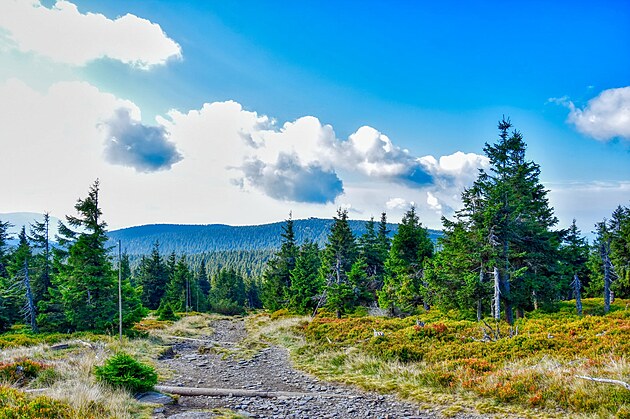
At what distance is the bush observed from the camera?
9.59 metres

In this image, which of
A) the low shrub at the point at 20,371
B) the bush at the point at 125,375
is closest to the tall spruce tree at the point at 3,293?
the low shrub at the point at 20,371

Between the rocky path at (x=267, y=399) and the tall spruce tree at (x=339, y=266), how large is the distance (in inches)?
537

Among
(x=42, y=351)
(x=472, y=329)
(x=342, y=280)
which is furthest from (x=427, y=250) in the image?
(x=42, y=351)

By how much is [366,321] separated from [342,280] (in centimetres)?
987

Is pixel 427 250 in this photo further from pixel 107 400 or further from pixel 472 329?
pixel 107 400

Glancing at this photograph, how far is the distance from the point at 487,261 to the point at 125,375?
2094cm

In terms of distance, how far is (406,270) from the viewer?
109 ft

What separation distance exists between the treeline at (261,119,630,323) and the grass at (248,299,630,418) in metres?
3.78

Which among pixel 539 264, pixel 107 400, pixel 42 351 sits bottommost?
pixel 42 351

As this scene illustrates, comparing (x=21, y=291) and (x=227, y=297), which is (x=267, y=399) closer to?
(x=21, y=291)

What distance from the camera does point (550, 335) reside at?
15.2m

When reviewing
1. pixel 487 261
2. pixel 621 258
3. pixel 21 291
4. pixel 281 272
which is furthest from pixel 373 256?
pixel 21 291

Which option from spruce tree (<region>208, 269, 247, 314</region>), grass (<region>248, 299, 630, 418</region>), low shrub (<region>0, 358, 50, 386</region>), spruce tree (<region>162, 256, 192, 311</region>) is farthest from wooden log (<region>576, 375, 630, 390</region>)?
spruce tree (<region>208, 269, 247, 314</region>)

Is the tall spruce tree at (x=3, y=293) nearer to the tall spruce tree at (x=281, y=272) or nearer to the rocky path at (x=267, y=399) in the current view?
the rocky path at (x=267, y=399)
